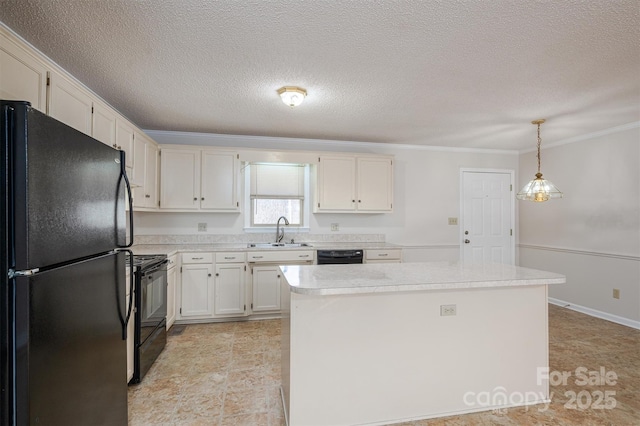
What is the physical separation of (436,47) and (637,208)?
11.3 feet

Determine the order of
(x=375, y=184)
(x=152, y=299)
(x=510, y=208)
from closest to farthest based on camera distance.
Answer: (x=152, y=299), (x=375, y=184), (x=510, y=208)

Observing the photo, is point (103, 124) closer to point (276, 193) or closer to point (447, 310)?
point (276, 193)

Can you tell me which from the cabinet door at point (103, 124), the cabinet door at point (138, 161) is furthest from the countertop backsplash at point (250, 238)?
the cabinet door at point (103, 124)

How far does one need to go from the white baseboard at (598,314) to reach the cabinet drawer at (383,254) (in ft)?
6.09

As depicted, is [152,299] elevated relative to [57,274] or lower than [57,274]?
lower

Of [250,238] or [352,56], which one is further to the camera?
[250,238]

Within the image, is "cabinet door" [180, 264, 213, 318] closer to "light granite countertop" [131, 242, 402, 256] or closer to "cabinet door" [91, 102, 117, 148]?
"light granite countertop" [131, 242, 402, 256]

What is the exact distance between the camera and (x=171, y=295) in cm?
339

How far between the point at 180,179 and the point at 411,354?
10.6 feet

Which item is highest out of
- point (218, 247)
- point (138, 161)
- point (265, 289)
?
point (138, 161)

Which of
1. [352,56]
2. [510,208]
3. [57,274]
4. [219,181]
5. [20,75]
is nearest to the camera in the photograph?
[57,274]

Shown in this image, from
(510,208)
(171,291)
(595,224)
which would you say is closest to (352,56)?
(171,291)

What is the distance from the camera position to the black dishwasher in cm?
379

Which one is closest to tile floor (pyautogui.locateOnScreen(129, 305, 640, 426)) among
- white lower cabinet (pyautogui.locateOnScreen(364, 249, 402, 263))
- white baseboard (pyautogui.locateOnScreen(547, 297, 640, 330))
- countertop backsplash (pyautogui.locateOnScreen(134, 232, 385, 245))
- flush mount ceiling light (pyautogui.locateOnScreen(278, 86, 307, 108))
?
white baseboard (pyautogui.locateOnScreen(547, 297, 640, 330))
